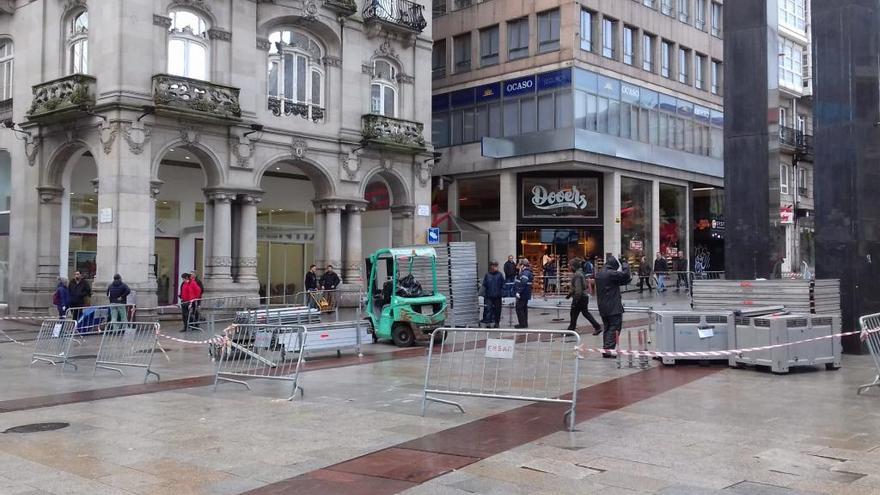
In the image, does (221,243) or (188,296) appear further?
(221,243)

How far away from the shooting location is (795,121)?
2015 inches

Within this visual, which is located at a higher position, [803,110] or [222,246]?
[803,110]

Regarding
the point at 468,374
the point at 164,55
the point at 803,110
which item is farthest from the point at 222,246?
the point at 803,110

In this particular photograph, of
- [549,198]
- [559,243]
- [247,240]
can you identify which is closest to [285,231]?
[247,240]

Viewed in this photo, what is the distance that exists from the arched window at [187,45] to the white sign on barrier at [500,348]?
18.5 m

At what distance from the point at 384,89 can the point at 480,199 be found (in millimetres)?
9704

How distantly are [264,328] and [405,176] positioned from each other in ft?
62.8

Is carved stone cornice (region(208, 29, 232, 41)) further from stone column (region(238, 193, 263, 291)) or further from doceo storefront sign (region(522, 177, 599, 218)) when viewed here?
doceo storefront sign (region(522, 177, 599, 218))

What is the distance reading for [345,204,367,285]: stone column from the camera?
28.9m

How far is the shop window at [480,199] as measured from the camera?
123 ft

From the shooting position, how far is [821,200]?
1498 cm

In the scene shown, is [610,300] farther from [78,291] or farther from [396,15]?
[396,15]

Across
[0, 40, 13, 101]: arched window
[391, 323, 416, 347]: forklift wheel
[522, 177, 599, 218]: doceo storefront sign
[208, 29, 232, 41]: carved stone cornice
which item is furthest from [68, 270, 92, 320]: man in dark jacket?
[522, 177, 599, 218]: doceo storefront sign

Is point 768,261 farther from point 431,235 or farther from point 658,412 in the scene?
point 431,235
